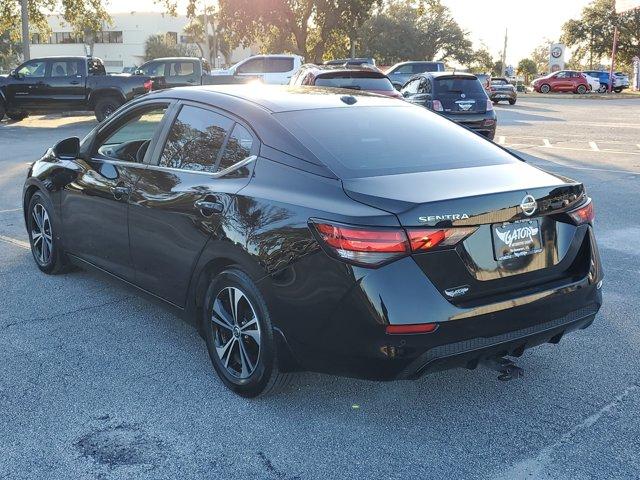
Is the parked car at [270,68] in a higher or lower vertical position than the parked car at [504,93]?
higher

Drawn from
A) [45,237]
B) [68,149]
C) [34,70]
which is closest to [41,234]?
[45,237]

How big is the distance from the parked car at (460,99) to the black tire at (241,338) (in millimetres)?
11243

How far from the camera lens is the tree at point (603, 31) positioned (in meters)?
63.9

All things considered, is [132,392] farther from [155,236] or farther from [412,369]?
[412,369]

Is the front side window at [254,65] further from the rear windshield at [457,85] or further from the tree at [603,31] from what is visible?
the tree at [603,31]

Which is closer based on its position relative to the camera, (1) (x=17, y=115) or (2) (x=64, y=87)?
(2) (x=64, y=87)

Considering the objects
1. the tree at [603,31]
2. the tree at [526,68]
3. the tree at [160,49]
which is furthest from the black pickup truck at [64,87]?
the tree at [526,68]

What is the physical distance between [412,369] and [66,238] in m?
3.35

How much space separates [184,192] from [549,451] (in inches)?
92.1

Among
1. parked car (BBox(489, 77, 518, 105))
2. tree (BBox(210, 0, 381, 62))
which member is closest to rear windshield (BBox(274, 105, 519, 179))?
parked car (BBox(489, 77, 518, 105))

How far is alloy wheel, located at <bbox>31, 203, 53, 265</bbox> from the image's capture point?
590cm

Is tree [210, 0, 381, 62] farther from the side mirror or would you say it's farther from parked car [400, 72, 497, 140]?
the side mirror

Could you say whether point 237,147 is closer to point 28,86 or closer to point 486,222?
point 486,222

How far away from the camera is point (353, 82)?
15062mm
